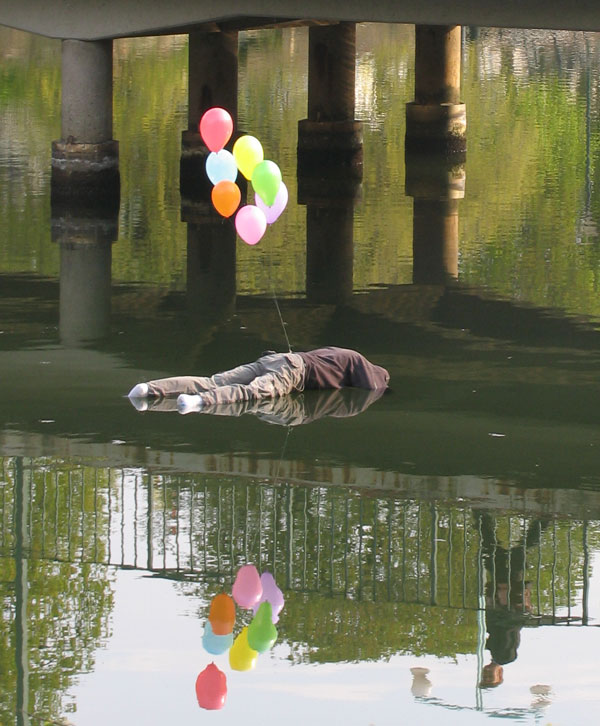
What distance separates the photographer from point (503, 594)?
921 cm

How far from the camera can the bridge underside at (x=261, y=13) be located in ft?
71.6

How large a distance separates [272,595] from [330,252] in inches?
497

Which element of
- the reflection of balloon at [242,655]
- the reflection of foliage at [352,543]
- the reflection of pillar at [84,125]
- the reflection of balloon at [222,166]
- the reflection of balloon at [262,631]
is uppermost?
the reflection of pillar at [84,125]

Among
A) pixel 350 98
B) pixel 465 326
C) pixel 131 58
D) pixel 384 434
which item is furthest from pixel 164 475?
pixel 131 58

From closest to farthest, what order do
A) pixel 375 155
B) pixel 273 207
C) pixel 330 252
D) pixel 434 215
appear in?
1. pixel 273 207
2. pixel 330 252
3. pixel 434 215
4. pixel 375 155

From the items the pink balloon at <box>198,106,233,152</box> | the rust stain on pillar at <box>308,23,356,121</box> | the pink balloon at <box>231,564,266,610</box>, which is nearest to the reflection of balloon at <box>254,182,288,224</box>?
the pink balloon at <box>198,106,233,152</box>

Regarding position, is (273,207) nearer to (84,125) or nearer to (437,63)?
(84,125)

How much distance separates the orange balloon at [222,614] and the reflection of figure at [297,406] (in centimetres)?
381

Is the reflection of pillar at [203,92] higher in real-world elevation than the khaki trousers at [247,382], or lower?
higher

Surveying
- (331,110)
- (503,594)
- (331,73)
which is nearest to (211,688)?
(503,594)

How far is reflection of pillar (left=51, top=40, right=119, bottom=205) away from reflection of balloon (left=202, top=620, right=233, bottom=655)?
51.6 ft

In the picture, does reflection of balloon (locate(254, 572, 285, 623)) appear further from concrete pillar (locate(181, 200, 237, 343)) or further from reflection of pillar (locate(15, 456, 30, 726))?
concrete pillar (locate(181, 200, 237, 343))

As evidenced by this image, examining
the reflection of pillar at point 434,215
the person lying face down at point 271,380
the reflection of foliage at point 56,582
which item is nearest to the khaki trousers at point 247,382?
the person lying face down at point 271,380

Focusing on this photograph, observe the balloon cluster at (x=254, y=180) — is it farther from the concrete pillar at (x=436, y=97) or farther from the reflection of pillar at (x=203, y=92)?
the concrete pillar at (x=436, y=97)
